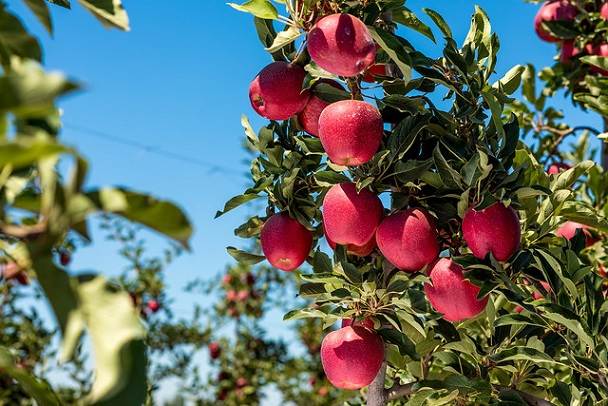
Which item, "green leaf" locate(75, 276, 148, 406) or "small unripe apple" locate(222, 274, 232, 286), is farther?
"small unripe apple" locate(222, 274, 232, 286)

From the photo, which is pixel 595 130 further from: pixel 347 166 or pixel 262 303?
pixel 262 303

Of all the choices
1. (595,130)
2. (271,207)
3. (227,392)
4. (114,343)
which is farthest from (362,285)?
(227,392)

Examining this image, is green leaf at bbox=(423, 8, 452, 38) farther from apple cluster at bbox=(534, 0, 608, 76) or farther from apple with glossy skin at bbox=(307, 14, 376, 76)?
apple cluster at bbox=(534, 0, 608, 76)

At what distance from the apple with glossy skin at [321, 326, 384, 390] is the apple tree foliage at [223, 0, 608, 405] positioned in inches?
1.4

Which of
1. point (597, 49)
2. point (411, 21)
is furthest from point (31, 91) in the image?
point (597, 49)

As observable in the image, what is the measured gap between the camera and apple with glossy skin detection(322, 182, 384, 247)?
1.29 m

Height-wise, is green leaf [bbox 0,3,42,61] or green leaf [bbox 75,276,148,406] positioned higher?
green leaf [bbox 0,3,42,61]

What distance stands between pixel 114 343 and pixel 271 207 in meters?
1.13

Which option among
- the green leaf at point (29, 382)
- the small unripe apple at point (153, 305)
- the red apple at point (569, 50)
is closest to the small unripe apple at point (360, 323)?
the green leaf at point (29, 382)

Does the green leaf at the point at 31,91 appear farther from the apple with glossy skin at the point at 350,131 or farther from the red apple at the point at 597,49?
the red apple at the point at 597,49

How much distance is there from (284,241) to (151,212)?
100 centimetres

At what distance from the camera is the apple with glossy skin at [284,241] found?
1401 millimetres

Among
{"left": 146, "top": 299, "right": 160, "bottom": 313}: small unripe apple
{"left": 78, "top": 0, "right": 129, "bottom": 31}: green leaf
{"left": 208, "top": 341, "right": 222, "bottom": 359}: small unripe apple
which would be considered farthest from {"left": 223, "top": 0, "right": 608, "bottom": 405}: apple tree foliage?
{"left": 208, "top": 341, "right": 222, "bottom": 359}: small unripe apple

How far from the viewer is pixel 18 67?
1.35 feet
